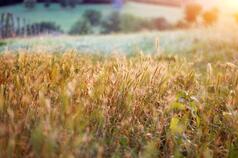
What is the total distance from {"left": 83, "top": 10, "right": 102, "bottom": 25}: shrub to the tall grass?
31383 mm

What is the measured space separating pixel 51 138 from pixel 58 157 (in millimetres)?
346

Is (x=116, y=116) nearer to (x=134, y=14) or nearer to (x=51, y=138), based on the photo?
(x=51, y=138)

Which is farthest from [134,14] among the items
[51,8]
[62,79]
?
[62,79]

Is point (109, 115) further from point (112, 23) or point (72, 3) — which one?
point (112, 23)

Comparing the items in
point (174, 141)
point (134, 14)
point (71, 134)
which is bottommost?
point (134, 14)

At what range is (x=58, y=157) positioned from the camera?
8.38ft

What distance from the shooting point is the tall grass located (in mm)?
2682

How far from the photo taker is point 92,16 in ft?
117

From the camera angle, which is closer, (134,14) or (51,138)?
(51,138)

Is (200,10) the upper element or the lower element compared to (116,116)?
lower

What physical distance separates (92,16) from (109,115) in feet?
108

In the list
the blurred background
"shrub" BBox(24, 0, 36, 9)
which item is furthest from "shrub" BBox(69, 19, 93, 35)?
"shrub" BBox(24, 0, 36, 9)

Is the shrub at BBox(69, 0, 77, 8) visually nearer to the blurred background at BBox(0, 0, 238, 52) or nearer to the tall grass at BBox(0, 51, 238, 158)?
the blurred background at BBox(0, 0, 238, 52)

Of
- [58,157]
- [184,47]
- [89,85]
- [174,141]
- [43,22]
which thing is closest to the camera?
[58,157]
